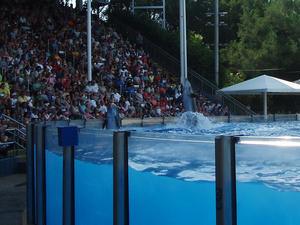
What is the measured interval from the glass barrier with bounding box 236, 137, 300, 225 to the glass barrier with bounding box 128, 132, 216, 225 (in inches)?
8.4

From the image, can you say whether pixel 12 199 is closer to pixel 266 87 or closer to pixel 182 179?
pixel 182 179

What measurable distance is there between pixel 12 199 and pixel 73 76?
34.6ft

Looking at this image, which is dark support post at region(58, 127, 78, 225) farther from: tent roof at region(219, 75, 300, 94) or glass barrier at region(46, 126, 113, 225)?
tent roof at region(219, 75, 300, 94)

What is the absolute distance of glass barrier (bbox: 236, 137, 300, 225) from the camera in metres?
2.54

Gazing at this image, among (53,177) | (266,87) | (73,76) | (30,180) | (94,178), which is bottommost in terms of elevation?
(30,180)

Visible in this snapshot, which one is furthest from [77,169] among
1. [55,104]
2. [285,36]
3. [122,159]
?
[285,36]

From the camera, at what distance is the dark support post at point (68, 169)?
4.27m

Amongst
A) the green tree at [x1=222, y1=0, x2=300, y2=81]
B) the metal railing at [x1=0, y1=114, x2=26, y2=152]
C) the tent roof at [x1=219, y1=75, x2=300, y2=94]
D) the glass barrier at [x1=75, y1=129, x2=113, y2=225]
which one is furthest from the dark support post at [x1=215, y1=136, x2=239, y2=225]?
the green tree at [x1=222, y1=0, x2=300, y2=81]

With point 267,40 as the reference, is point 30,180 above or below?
below

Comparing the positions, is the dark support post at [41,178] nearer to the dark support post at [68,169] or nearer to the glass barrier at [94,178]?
the dark support post at [68,169]

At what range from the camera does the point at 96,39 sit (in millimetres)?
23578

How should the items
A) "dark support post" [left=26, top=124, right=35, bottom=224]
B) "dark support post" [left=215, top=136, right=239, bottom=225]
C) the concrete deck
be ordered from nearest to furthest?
"dark support post" [left=215, top=136, right=239, bottom=225] → "dark support post" [left=26, top=124, right=35, bottom=224] → the concrete deck

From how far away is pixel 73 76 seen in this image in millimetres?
18266

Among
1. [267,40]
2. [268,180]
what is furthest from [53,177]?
[267,40]
